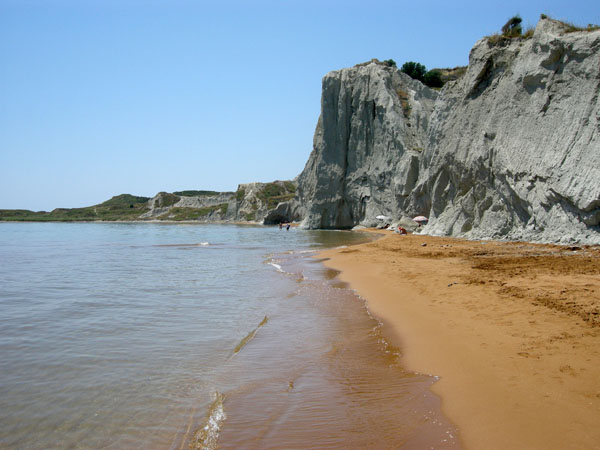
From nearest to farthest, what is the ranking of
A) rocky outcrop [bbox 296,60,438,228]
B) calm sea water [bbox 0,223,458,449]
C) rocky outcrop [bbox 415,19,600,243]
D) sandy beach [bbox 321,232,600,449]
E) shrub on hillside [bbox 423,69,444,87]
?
sandy beach [bbox 321,232,600,449], calm sea water [bbox 0,223,458,449], rocky outcrop [bbox 415,19,600,243], rocky outcrop [bbox 296,60,438,228], shrub on hillside [bbox 423,69,444,87]

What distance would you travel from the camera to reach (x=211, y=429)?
4.21m

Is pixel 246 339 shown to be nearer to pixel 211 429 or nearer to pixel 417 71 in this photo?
pixel 211 429

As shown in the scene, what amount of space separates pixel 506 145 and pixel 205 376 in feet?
76.2

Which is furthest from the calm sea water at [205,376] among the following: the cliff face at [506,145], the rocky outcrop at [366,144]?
the rocky outcrop at [366,144]

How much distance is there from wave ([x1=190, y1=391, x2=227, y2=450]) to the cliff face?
58.1ft

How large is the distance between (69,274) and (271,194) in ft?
311

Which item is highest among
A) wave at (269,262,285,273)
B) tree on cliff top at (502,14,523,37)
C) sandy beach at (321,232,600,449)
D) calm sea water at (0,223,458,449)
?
tree on cliff top at (502,14,523,37)

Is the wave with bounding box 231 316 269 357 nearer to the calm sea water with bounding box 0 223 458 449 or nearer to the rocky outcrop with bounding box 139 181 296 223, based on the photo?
the calm sea water with bounding box 0 223 458 449

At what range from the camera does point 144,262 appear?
20.9 metres

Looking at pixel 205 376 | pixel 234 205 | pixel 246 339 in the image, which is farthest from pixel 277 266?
pixel 234 205

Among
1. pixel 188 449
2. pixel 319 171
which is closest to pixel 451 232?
pixel 188 449

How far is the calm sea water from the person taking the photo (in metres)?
4.11

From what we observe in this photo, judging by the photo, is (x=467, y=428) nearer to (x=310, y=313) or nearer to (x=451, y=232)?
(x=310, y=313)

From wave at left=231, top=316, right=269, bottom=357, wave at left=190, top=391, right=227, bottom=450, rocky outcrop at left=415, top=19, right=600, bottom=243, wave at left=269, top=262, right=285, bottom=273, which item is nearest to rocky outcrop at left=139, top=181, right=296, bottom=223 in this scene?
rocky outcrop at left=415, top=19, right=600, bottom=243
